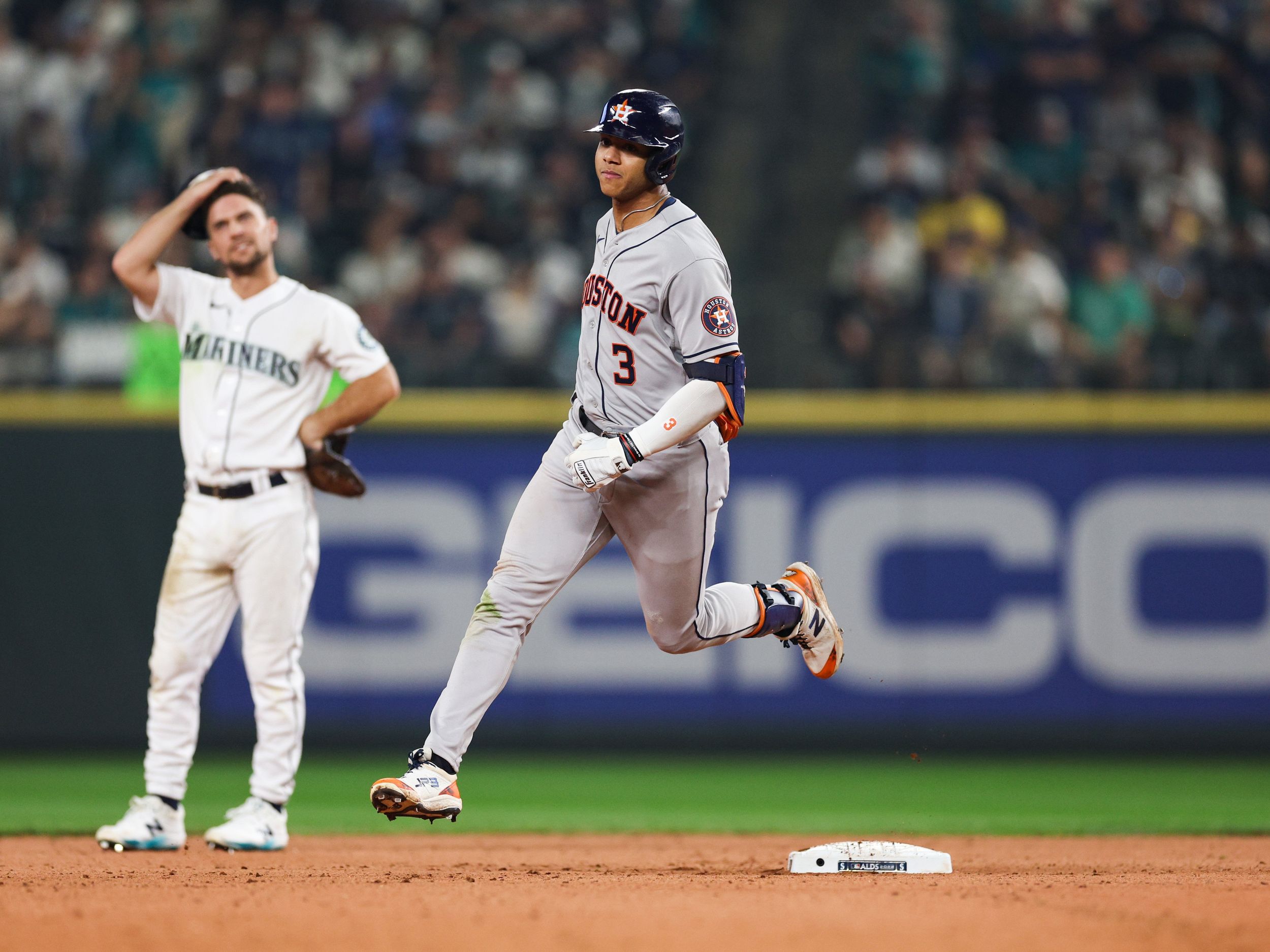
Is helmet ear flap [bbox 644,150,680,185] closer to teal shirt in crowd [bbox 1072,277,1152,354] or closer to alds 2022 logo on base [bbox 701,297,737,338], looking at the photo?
alds 2022 logo on base [bbox 701,297,737,338]

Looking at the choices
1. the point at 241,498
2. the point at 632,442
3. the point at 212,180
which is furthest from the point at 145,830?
the point at 632,442

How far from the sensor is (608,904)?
180 inches

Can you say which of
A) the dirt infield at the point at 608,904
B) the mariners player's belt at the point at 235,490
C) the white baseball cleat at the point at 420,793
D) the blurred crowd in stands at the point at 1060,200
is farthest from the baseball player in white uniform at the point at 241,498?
the blurred crowd in stands at the point at 1060,200

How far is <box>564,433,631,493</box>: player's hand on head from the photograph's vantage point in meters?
4.99

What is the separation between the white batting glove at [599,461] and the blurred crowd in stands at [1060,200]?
5.08 m

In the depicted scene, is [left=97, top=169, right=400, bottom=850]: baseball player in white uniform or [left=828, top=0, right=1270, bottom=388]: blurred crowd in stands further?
[left=828, top=0, right=1270, bottom=388]: blurred crowd in stands

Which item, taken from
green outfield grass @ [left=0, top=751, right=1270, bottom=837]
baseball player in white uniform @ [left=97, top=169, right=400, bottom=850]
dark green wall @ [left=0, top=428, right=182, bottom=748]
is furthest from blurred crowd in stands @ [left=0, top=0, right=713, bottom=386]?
baseball player in white uniform @ [left=97, top=169, right=400, bottom=850]

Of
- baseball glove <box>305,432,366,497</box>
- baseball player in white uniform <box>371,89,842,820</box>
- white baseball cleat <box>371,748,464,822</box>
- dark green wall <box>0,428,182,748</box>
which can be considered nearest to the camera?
white baseball cleat <box>371,748,464,822</box>

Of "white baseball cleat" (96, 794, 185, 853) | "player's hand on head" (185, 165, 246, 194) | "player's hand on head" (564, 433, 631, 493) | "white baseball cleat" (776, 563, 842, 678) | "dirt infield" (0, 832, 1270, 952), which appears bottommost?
"white baseball cleat" (96, 794, 185, 853)

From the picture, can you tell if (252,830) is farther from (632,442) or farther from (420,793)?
(632,442)

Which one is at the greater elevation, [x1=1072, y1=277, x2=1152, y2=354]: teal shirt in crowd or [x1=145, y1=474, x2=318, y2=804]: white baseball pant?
[x1=1072, y1=277, x2=1152, y2=354]: teal shirt in crowd

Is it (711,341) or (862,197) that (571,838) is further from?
(862,197)

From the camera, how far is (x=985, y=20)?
13.2m

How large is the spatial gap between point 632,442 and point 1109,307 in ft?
22.0
